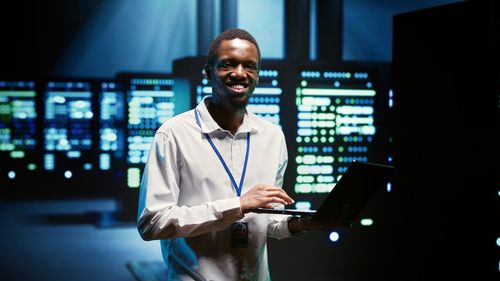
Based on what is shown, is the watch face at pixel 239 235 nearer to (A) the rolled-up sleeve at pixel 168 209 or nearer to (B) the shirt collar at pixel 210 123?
(A) the rolled-up sleeve at pixel 168 209

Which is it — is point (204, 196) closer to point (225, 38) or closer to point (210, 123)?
point (210, 123)

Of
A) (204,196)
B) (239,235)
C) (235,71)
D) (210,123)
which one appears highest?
(235,71)

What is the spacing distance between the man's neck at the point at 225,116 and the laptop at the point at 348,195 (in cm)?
29

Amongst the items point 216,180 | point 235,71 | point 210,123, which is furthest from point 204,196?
point 235,71

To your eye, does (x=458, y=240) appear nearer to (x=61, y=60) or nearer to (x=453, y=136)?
(x=453, y=136)

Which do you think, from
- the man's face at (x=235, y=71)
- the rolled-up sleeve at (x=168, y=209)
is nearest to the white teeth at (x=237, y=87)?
the man's face at (x=235, y=71)

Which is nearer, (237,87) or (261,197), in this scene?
(261,197)

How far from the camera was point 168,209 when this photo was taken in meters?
1.57

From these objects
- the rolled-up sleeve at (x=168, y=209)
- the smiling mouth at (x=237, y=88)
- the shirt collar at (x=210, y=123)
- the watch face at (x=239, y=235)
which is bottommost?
the watch face at (x=239, y=235)

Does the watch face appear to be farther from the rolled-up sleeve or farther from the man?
the rolled-up sleeve

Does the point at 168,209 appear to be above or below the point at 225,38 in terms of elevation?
below

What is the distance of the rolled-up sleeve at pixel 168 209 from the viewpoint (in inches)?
61.1

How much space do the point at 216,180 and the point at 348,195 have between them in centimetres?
33

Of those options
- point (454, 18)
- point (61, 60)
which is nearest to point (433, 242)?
point (454, 18)
